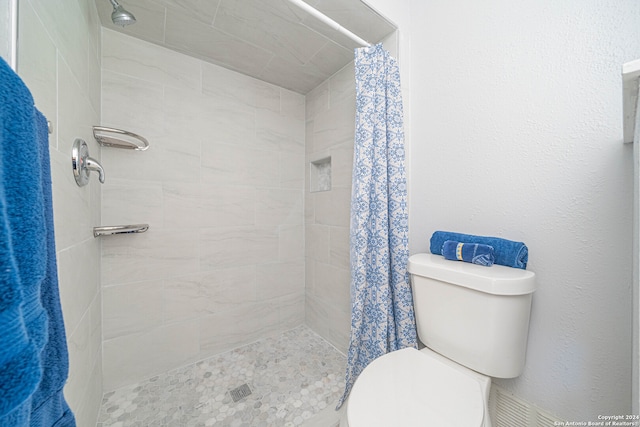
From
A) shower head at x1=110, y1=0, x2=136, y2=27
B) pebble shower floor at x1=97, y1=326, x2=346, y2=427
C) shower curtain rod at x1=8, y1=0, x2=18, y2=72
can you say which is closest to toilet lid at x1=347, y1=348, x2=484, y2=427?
pebble shower floor at x1=97, y1=326, x2=346, y2=427

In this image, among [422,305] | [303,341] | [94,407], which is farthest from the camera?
[303,341]

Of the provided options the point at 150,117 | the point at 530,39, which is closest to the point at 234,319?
the point at 150,117

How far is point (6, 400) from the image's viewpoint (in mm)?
231

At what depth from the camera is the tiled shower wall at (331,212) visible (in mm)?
1540

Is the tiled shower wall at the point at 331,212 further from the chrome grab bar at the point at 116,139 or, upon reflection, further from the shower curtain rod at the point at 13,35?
the shower curtain rod at the point at 13,35

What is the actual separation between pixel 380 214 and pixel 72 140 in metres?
1.20

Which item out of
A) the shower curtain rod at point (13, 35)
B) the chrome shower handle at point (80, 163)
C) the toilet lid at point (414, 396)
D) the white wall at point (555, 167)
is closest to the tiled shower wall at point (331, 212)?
the white wall at point (555, 167)

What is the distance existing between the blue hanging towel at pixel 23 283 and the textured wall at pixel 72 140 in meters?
0.30

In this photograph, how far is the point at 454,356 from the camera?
2.83 ft

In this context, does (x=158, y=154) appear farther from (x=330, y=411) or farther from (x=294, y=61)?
(x=330, y=411)

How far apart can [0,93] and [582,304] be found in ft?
4.64

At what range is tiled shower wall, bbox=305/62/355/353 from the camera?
1.54 meters

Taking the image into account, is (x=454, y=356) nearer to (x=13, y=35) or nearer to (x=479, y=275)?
(x=479, y=275)

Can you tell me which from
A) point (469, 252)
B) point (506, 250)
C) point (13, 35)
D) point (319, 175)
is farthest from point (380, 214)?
point (13, 35)
